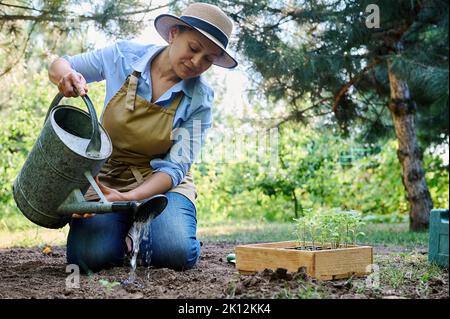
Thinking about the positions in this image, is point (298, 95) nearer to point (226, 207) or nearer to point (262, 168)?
point (262, 168)

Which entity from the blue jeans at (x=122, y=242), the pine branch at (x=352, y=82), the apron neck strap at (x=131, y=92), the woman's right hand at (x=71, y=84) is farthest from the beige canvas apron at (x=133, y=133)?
the pine branch at (x=352, y=82)

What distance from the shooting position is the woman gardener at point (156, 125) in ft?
8.80

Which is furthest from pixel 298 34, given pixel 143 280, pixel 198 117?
pixel 143 280

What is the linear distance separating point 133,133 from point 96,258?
1.92 ft

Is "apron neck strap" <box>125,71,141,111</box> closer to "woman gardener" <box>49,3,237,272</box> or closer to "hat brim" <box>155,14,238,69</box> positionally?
"woman gardener" <box>49,3,237,272</box>

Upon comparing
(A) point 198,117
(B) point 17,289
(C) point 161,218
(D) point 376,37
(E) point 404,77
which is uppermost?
(D) point 376,37

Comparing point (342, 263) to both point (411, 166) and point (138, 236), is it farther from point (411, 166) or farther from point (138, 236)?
point (411, 166)

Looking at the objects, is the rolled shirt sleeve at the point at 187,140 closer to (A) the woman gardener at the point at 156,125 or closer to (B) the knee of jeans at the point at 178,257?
(A) the woman gardener at the point at 156,125

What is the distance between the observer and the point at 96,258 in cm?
266

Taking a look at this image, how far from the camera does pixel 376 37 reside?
15.6 ft

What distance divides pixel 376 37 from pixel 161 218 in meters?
2.74

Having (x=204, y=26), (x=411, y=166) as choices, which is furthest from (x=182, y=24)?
(x=411, y=166)

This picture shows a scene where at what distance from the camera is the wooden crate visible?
2281mm

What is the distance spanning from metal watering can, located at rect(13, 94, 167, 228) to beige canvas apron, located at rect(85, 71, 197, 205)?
0.34m
